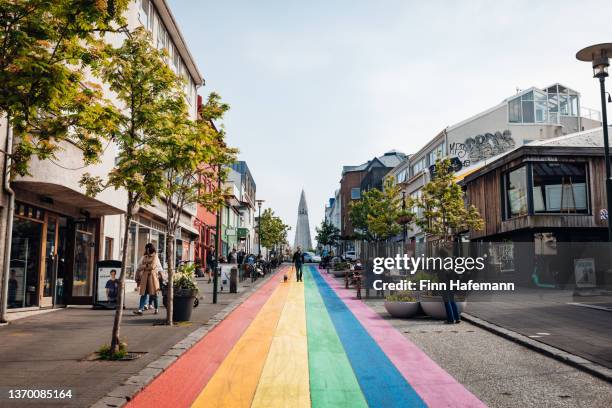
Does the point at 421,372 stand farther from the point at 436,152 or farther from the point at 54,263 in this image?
the point at 436,152

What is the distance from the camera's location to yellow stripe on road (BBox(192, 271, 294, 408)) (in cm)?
605

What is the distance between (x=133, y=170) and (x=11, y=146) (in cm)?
581

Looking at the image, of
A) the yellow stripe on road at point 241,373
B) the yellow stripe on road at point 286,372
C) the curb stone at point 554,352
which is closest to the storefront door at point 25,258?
the yellow stripe on road at point 241,373

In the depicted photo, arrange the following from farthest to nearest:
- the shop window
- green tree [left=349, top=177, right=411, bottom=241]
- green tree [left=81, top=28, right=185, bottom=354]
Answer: green tree [left=349, top=177, right=411, bottom=241], the shop window, green tree [left=81, top=28, right=185, bottom=354]

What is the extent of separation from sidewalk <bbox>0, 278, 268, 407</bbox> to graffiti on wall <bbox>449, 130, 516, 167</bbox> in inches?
1239

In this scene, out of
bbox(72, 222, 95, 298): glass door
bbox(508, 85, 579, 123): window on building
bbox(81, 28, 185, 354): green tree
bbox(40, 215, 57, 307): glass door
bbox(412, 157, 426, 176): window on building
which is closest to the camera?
bbox(81, 28, 185, 354): green tree

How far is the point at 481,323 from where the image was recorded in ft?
39.8

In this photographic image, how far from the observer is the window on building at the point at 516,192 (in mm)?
26578

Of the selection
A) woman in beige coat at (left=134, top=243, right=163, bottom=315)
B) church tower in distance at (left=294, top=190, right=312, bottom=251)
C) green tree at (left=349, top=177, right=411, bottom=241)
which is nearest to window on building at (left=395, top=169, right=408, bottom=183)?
green tree at (left=349, top=177, right=411, bottom=241)

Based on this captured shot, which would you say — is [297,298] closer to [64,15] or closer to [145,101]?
[145,101]

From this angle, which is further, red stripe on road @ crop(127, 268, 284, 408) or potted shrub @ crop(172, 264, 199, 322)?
potted shrub @ crop(172, 264, 199, 322)

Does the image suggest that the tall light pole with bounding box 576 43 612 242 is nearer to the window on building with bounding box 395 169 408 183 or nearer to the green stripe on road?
the green stripe on road

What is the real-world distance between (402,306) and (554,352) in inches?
215

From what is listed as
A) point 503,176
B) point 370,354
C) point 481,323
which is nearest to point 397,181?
point 503,176
